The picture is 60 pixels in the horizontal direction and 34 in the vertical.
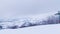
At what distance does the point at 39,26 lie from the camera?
3.53ft

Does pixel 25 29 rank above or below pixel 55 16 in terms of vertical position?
below

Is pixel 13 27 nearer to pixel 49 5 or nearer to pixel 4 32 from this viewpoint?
pixel 4 32

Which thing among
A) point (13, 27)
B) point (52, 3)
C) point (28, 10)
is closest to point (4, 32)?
point (13, 27)

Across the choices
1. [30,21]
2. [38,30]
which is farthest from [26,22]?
[38,30]

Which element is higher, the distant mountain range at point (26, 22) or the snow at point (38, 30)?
the distant mountain range at point (26, 22)

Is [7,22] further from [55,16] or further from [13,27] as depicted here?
[55,16]

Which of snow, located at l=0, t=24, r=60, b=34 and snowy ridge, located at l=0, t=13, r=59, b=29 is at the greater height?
snowy ridge, located at l=0, t=13, r=59, b=29

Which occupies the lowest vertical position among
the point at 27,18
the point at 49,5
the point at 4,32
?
the point at 4,32

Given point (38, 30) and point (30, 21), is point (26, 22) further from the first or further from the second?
point (38, 30)

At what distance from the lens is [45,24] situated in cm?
108

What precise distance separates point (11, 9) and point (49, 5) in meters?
0.39

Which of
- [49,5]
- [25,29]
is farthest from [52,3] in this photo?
[25,29]

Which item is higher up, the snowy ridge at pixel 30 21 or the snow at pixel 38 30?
the snowy ridge at pixel 30 21

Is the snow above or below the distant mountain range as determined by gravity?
below
